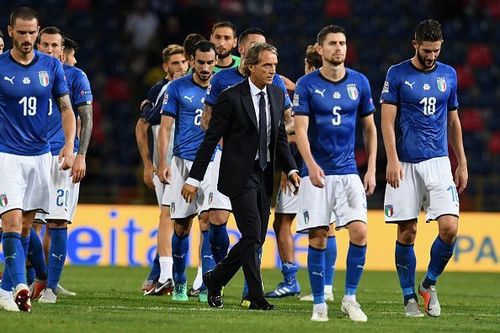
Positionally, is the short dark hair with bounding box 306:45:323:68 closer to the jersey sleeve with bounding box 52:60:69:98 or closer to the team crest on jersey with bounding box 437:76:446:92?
the team crest on jersey with bounding box 437:76:446:92

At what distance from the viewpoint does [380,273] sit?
1866 cm

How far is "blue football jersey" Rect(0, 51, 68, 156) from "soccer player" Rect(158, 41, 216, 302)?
6.83ft

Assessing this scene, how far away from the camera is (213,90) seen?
39.4 ft

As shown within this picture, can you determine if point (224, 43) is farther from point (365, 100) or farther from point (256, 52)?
point (365, 100)

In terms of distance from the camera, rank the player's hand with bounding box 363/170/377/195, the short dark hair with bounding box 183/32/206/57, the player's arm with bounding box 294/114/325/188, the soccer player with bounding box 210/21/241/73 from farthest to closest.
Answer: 1. the soccer player with bounding box 210/21/241/73
2. the short dark hair with bounding box 183/32/206/57
3. the player's hand with bounding box 363/170/377/195
4. the player's arm with bounding box 294/114/325/188

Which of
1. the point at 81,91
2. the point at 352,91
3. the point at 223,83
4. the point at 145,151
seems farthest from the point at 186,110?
the point at 352,91

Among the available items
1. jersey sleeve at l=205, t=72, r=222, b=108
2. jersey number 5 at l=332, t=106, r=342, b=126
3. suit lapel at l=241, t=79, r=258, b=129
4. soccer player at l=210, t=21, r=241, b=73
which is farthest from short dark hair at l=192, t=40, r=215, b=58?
jersey number 5 at l=332, t=106, r=342, b=126

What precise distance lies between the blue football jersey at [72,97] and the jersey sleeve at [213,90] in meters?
1.10

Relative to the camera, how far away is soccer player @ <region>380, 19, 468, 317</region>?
11.0 meters

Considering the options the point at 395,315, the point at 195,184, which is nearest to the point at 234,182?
the point at 195,184

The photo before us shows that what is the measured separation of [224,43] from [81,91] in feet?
5.83

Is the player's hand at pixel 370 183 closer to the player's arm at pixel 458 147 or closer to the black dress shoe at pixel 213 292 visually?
the player's arm at pixel 458 147

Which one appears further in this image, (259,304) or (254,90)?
(259,304)

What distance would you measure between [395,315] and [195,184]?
2.12 metres
